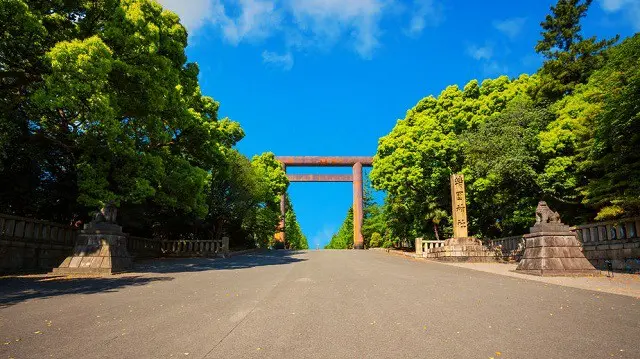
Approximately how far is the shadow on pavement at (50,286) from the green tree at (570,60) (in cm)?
2256

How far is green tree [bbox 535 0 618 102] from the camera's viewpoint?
2136 centimetres

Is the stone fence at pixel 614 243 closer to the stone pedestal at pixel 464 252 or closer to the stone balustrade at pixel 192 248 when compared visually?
the stone pedestal at pixel 464 252

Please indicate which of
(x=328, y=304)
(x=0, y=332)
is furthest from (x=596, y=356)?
(x=0, y=332)

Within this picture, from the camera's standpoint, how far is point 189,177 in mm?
16125

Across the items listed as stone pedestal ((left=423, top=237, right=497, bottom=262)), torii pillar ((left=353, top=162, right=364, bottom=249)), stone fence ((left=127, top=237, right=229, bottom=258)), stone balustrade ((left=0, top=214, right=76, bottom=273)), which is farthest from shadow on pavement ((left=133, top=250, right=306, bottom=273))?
torii pillar ((left=353, top=162, right=364, bottom=249))

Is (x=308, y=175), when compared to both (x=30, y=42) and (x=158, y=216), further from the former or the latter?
(x=30, y=42)

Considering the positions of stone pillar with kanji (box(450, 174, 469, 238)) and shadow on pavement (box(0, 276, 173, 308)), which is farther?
stone pillar with kanji (box(450, 174, 469, 238))

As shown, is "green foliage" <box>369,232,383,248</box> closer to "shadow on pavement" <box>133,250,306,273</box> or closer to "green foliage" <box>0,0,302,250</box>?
"shadow on pavement" <box>133,250,306,273</box>

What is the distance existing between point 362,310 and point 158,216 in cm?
1866

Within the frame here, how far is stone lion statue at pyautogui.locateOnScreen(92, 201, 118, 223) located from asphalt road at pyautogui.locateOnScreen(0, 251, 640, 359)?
4.24 m

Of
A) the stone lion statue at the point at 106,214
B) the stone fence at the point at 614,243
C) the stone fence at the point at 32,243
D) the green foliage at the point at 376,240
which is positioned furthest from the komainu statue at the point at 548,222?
the green foliage at the point at 376,240

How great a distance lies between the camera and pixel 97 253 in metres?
11.5

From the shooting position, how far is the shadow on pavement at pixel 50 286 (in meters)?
6.80

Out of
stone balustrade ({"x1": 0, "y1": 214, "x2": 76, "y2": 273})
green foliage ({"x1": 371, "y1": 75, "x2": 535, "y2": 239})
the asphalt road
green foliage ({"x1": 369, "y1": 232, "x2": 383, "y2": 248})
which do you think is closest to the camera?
the asphalt road
